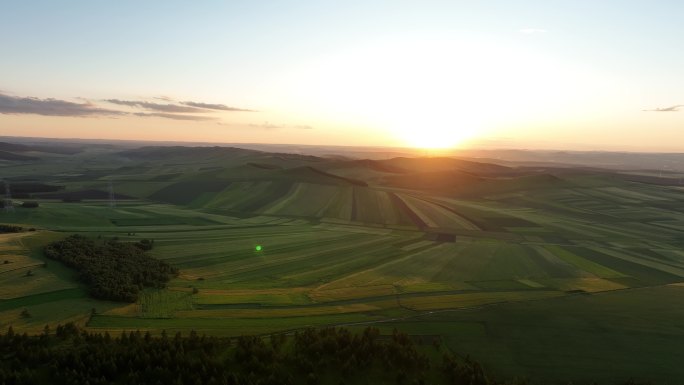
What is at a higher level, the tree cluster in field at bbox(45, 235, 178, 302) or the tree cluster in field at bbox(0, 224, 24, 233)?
the tree cluster in field at bbox(0, 224, 24, 233)

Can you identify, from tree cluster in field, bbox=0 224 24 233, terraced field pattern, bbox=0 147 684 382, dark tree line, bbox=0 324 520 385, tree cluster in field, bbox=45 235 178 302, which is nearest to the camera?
dark tree line, bbox=0 324 520 385

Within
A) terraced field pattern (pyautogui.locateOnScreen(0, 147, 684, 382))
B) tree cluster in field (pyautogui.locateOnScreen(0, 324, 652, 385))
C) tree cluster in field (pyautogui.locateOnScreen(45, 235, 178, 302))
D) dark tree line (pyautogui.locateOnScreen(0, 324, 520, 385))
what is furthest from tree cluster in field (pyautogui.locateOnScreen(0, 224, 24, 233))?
dark tree line (pyautogui.locateOnScreen(0, 324, 520, 385))

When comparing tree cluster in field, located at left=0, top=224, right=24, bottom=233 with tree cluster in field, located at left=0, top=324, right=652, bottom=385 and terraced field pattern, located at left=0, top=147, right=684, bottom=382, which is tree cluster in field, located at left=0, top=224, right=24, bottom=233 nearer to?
terraced field pattern, located at left=0, top=147, right=684, bottom=382

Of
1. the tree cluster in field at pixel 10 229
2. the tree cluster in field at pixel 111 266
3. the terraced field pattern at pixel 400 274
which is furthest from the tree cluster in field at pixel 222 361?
the tree cluster in field at pixel 10 229

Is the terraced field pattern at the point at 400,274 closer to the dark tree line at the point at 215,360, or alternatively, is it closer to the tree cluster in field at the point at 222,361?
the tree cluster in field at the point at 222,361

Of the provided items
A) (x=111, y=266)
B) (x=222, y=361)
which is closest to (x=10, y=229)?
(x=111, y=266)

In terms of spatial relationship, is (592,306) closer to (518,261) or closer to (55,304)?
(518,261)
